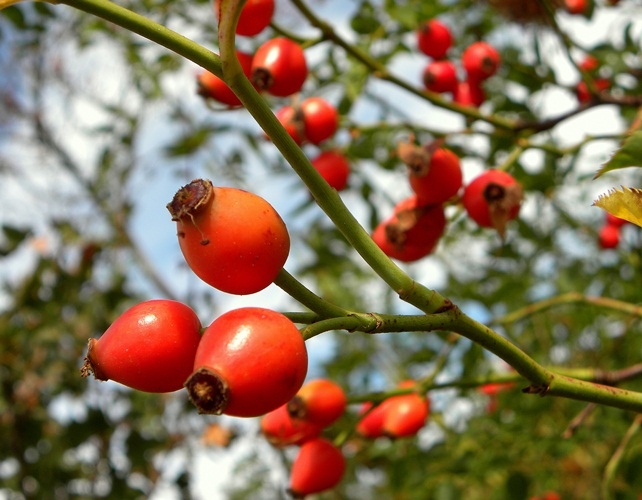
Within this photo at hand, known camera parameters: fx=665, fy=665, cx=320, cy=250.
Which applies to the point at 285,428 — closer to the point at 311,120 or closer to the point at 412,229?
the point at 412,229

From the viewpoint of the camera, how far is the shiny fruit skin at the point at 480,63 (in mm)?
2195

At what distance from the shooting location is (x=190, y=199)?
77 cm

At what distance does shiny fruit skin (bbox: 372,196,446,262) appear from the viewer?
1.43 metres

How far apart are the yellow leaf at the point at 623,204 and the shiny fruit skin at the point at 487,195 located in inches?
26.4

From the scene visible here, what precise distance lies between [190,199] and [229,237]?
0.06m

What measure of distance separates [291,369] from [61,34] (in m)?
5.27

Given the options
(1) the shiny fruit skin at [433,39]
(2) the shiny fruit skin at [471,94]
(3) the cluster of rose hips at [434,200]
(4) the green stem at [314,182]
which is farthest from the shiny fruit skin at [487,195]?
(1) the shiny fruit skin at [433,39]

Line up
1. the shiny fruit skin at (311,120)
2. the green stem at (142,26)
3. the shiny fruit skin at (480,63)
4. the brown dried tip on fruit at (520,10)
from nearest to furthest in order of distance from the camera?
the green stem at (142,26) → the shiny fruit skin at (311,120) → the shiny fruit skin at (480,63) → the brown dried tip on fruit at (520,10)

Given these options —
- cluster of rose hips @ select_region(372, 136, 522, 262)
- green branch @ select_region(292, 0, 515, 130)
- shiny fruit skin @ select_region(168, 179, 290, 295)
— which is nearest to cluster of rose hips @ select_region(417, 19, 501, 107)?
green branch @ select_region(292, 0, 515, 130)

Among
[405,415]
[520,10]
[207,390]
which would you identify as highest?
[520,10]

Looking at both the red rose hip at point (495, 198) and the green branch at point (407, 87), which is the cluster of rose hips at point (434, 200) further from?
the green branch at point (407, 87)

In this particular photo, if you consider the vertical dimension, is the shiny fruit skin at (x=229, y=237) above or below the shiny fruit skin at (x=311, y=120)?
below

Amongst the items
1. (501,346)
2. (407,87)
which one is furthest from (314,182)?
(407,87)

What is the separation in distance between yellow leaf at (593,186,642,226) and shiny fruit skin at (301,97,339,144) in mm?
1137
